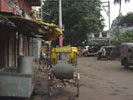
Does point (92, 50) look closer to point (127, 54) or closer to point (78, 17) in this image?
point (78, 17)

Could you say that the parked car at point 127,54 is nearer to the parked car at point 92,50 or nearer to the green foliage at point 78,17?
the parked car at point 92,50

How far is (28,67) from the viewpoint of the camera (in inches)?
269

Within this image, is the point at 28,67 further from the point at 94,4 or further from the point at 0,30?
the point at 94,4

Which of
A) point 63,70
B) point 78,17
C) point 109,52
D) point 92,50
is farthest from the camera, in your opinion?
point 78,17

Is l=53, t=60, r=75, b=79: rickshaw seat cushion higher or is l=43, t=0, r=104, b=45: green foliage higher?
l=43, t=0, r=104, b=45: green foliage

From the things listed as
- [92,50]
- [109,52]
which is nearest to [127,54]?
[109,52]

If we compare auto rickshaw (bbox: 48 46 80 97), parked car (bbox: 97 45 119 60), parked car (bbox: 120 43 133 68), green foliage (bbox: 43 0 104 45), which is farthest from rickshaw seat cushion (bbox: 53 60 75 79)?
green foliage (bbox: 43 0 104 45)

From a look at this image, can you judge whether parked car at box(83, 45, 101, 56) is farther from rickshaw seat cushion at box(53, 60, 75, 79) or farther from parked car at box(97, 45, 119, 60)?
rickshaw seat cushion at box(53, 60, 75, 79)

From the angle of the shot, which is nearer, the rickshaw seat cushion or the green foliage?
the rickshaw seat cushion

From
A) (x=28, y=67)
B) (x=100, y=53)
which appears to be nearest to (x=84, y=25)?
(x=100, y=53)

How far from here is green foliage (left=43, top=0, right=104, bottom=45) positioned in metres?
37.0

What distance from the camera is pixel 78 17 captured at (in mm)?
38406

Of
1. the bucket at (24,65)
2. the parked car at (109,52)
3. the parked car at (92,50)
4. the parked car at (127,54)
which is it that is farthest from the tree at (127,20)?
the bucket at (24,65)

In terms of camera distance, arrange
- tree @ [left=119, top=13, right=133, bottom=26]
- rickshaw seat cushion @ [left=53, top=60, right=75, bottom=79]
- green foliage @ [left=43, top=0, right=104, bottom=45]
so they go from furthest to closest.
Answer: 1. tree @ [left=119, top=13, right=133, bottom=26]
2. green foliage @ [left=43, top=0, right=104, bottom=45]
3. rickshaw seat cushion @ [left=53, top=60, right=75, bottom=79]
